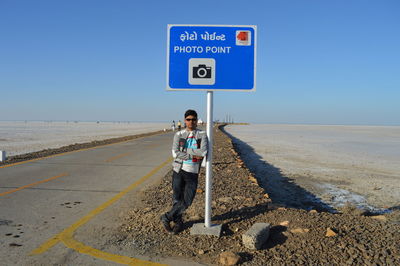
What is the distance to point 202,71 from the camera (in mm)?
4230

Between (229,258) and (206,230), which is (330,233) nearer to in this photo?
(229,258)

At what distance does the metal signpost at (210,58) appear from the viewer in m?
4.22

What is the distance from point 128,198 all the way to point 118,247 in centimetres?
264

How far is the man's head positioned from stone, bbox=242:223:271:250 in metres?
1.60

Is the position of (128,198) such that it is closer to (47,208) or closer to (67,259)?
(47,208)

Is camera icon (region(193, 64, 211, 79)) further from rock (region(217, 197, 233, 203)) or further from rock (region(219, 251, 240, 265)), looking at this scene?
rock (region(217, 197, 233, 203))

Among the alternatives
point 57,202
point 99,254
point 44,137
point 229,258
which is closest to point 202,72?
point 229,258

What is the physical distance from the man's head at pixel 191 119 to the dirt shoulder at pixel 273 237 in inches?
61.7

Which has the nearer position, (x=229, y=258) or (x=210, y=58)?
(x=229, y=258)

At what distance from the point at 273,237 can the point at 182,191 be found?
1427mm

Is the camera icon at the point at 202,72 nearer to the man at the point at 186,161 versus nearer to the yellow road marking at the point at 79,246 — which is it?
the man at the point at 186,161

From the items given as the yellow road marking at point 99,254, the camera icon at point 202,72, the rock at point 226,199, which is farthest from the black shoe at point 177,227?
the camera icon at point 202,72

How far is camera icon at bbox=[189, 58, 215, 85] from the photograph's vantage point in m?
4.22

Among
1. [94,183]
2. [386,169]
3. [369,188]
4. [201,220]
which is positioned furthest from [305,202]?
[386,169]
